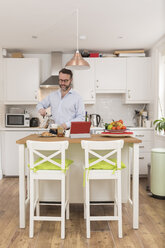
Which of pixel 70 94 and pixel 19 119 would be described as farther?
pixel 19 119

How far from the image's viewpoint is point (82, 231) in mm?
2725

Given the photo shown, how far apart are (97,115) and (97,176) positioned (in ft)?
9.43

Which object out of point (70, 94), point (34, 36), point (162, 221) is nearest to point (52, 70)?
point (34, 36)

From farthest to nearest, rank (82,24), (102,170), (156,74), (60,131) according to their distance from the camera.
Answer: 1. (156,74)
2. (82,24)
3. (60,131)
4. (102,170)

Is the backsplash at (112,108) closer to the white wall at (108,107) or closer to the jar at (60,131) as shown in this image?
the white wall at (108,107)

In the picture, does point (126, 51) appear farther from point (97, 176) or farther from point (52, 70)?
point (97, 176)

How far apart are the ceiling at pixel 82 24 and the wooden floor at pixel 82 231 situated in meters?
2.55

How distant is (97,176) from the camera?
2582 mm

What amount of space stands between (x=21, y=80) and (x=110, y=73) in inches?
70.2

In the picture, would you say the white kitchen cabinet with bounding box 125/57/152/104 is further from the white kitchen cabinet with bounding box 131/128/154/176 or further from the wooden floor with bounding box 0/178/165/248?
the wooden floor with bounding box 0/178/165/248

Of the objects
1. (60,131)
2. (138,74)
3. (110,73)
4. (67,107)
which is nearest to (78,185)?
(60,131)

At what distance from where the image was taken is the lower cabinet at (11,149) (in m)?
5.13

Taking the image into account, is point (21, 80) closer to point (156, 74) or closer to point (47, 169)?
point (156, 74)

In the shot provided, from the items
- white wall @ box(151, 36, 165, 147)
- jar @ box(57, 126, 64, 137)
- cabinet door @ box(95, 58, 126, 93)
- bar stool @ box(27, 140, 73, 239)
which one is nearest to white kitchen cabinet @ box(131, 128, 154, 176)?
white wall @ box(151, 36, 165, 147)
